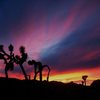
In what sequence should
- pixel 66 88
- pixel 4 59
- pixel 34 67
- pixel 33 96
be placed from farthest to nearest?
pixel 34 67, pixel 4 59, pixel 66 88, pixel 33 96

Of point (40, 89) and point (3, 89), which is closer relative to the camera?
point (3, 89)

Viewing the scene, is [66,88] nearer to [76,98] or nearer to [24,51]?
[76,98]

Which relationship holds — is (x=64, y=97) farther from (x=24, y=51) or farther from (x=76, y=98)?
(x=24, y=51)

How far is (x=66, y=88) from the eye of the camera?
1820cm

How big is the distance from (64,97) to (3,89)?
405 centimetres

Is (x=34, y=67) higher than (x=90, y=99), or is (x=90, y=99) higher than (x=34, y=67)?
(x=34, y=67)

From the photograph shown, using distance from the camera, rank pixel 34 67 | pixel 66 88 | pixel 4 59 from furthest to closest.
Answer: pixel 34 67 → pixel 4 59 → pixel 66 88

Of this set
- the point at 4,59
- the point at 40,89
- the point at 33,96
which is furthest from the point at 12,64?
the point at 33,96

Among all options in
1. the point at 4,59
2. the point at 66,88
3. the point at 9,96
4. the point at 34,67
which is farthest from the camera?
the point at 34,67

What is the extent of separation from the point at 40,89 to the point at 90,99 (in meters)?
3.58

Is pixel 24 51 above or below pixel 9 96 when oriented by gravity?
above

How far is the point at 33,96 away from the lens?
14.7m

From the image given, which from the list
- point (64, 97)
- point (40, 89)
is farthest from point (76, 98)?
point (40, 89)

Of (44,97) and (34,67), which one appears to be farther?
(34,67)
